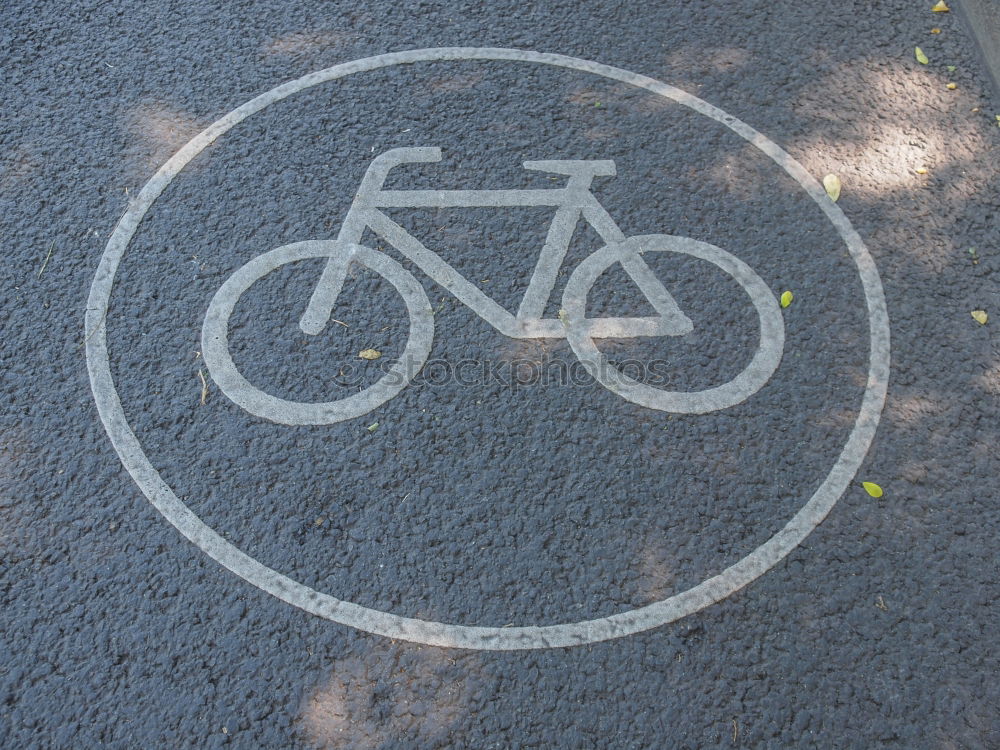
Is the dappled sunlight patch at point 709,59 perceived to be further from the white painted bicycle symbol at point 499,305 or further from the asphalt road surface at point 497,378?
the white painted bicycle symbol at point 499,305

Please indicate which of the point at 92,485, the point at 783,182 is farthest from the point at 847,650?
the point at 92,485

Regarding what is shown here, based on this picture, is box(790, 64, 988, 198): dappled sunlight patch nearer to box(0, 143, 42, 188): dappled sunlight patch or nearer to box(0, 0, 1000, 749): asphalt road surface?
box(0, 0, 1000, 749): asphalt road surface

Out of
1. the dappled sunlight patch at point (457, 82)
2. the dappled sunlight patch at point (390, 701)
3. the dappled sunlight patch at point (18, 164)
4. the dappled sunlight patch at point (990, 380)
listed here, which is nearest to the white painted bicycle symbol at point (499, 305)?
the dappled sunlight patch at point (457, 82)

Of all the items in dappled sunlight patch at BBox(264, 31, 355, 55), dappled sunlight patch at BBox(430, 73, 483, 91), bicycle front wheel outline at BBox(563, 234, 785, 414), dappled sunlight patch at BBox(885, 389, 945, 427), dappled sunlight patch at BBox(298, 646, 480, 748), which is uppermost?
dappled sunlight patch at BBox(264, 31, 355, 55)

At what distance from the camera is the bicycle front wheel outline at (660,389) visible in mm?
3584

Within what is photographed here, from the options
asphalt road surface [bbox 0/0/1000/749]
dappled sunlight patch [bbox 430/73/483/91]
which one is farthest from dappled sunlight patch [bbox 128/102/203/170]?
dappled sunlight patch [bbox 430/73/483/91]

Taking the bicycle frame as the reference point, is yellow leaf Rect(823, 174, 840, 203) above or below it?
below

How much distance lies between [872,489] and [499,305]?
5.49 ft

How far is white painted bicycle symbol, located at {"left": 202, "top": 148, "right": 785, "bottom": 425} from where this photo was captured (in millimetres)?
3580

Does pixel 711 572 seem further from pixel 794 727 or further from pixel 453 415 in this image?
pixel 453 415

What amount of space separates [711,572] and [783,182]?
205cm

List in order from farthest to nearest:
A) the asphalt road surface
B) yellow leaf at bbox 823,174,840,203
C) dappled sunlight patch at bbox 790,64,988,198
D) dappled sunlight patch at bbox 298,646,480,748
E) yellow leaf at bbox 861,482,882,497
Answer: dappled sunlight patch at bbox 790,64,988,198, yellow leaf at bbox 823,174,840,203, yellow leaf at bbox 861,482,882,497, the asphalt road surface, dappled sunlight patch at bbox 298,646,480,748

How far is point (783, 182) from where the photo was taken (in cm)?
425

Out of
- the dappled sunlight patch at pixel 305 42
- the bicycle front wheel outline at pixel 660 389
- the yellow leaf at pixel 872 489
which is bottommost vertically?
the yellow leaf at pixel 872 489
